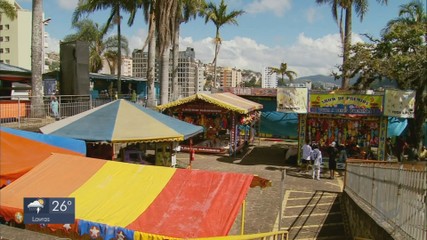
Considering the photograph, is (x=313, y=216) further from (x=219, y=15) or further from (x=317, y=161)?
(x=219, y=15)

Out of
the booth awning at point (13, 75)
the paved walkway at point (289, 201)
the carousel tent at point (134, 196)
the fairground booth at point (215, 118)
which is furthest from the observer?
the fairground booth at point (215, 118)

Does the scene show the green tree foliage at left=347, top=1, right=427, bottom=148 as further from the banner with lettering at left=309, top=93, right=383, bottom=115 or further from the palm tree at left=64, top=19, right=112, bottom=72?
the palm tree at left=64, top=19, right=112, bottom=72

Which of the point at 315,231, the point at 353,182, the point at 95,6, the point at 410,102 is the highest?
the point at 95,6

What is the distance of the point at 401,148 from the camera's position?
20.7 metres

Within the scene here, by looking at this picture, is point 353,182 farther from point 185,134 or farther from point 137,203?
point 137,203

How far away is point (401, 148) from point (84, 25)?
41800 mm

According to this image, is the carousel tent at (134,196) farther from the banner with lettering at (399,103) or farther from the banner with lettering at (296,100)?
the banner with lettering at (399,103)

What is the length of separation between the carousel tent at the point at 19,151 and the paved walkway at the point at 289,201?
18.2 ft

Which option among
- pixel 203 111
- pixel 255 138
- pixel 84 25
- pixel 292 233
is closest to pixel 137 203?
pixel 292 233

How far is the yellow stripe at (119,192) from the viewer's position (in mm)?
7122

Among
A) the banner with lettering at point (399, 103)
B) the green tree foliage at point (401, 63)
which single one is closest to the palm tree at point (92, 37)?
the green tree foliage at point (401, 63)

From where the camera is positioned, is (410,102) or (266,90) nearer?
(410,102)

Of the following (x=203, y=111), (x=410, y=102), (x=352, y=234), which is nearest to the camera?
(x=352, y=234)
